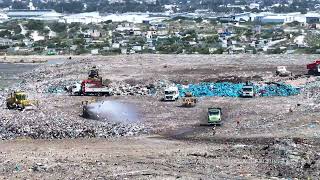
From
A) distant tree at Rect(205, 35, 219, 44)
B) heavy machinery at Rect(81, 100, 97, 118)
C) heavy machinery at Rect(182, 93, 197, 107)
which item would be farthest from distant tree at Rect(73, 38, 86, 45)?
heavy machinery at Rect(81, 100, 97, 118)

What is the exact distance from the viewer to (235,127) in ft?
153

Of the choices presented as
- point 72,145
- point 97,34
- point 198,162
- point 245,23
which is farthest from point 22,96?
point 245,23

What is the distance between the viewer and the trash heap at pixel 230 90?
60438 millimetres

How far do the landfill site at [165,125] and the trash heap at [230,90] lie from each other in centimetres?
8

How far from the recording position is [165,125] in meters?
48.2

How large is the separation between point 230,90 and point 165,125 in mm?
15395

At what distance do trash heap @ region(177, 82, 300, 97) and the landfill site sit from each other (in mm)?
84

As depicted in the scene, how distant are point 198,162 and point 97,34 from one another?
10063cm

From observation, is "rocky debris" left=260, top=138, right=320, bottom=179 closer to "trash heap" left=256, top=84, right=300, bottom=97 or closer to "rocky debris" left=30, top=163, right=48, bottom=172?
"rocky debris" left=30, top=163, right=48, bottom=172

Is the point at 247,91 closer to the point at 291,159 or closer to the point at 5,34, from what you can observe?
the point at 291,159

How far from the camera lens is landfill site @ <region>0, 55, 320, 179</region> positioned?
3544cm

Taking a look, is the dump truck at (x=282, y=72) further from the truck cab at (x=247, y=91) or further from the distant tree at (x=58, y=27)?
the distant tree at (x=58, y=27)

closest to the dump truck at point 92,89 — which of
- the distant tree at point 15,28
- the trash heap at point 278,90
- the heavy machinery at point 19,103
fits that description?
the heavy machinery at point 19,103

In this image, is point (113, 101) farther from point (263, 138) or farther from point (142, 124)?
point (263, 138)
